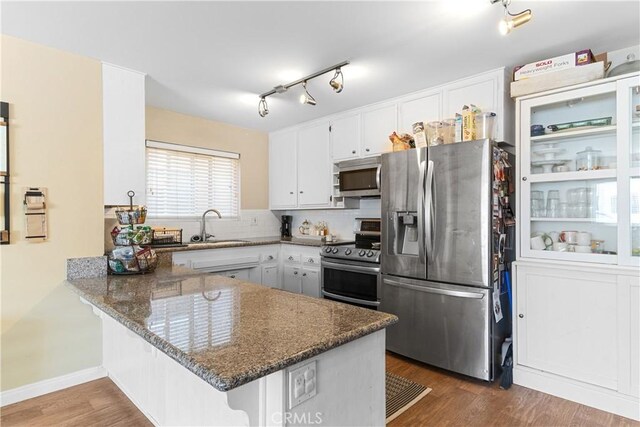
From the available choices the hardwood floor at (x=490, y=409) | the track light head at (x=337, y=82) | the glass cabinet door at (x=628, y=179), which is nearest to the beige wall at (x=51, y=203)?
the track light head at (x=337, y=82)

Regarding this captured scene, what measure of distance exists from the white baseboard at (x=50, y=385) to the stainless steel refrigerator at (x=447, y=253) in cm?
229

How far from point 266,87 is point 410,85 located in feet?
4.22

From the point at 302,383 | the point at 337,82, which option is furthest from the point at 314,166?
the point at 302,383

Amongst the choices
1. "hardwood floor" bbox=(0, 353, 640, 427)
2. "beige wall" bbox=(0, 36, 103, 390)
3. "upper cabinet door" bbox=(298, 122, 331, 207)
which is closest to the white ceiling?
"beige wall" bbox=(0, 36, 103, 390)

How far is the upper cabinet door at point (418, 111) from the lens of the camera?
9.91ft

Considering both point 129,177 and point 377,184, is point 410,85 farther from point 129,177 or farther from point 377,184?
point 129,177

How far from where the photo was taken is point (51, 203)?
2.21 m

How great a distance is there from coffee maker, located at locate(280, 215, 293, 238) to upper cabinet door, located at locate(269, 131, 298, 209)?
0.25 meters

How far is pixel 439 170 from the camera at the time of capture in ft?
8.64

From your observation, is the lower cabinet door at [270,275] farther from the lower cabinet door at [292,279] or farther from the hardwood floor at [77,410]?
the hardwood floor at [77,410]

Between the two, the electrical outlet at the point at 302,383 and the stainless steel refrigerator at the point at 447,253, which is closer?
the electrical outlet at the point at 302,383

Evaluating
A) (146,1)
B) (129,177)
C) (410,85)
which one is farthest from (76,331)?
(410,85)

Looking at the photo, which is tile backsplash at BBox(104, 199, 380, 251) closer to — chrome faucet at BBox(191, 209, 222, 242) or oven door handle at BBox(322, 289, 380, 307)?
chrome faucet at BBox(191, 209, 222, 242)

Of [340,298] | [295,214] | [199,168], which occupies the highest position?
[199,168]
